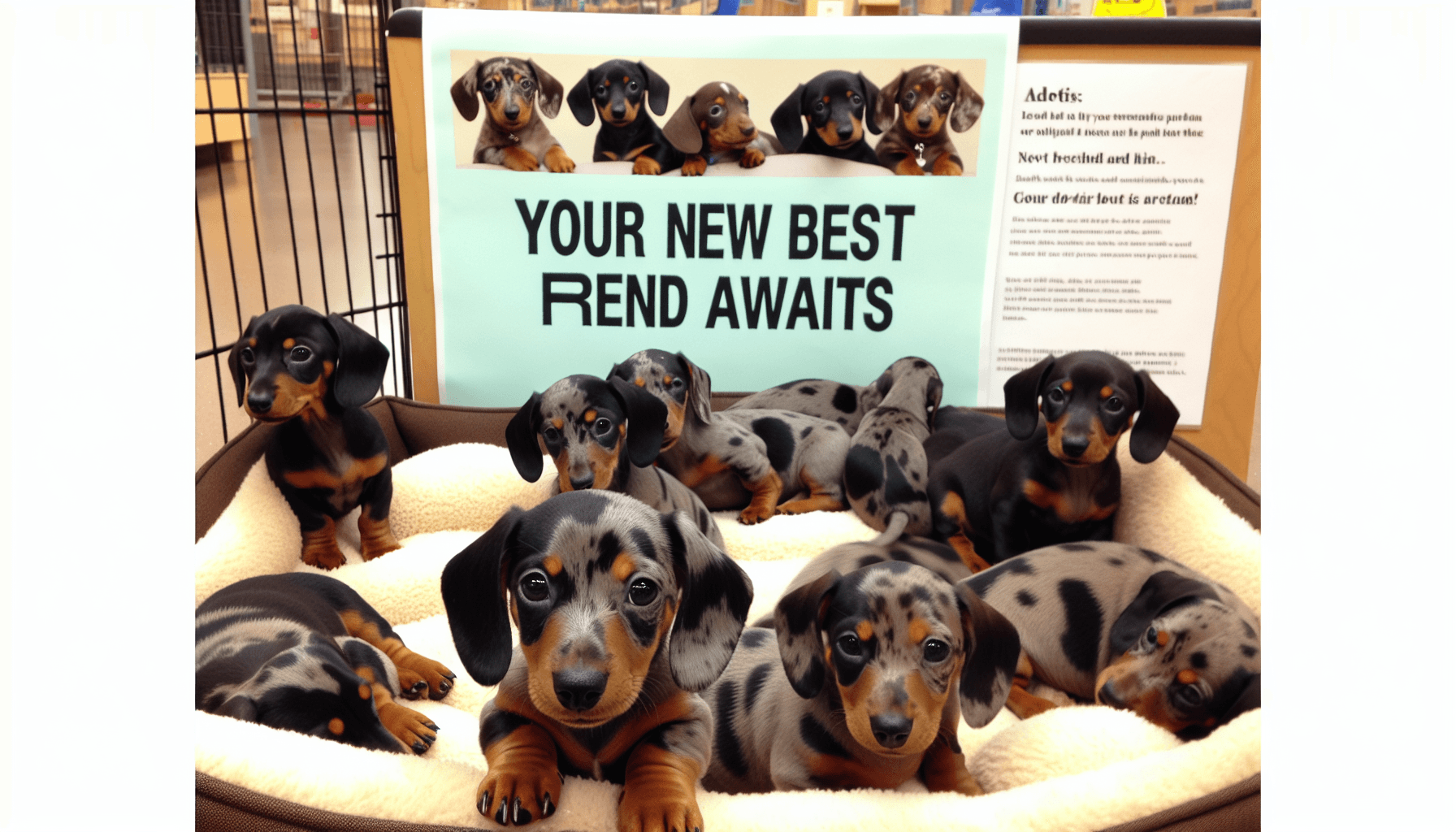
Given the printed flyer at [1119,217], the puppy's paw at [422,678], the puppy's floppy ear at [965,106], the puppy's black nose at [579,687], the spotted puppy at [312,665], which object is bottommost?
the puppy's paw at [422,678]

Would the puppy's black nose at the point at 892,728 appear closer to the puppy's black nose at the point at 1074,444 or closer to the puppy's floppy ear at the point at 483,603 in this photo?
the puppy's floppy ear at the point at 483,603

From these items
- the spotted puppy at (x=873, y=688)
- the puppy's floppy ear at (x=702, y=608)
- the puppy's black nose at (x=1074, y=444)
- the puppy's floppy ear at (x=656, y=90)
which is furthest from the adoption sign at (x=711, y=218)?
the puppy's floppy ear at (x=702, y=608)

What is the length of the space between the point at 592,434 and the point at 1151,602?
3.59ft

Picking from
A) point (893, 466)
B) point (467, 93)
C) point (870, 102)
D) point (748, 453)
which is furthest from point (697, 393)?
point (467, 93)

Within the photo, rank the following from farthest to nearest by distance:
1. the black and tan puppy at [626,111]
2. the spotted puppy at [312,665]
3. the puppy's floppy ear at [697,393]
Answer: the black and tan puppy at [626,111], the puppy's floppy ear at [697,393], the spotted puppy at [312,665]

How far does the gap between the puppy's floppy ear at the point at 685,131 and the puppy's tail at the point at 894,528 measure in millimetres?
1093

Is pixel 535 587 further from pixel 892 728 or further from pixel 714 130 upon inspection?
pixel 714 130

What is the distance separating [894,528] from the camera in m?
2.06

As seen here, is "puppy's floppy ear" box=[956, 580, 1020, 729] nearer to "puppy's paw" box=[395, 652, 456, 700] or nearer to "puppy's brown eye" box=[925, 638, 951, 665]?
"puppy's brown eye" box=[925, 638, 951, 665]

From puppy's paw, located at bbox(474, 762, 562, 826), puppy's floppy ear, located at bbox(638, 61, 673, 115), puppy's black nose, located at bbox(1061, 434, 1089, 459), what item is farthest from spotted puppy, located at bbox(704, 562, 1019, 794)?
puppy's floppy ear, located at bbox(638, 61, 673, 115)

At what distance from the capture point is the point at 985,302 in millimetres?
2582

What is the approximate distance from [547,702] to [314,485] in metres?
1.35

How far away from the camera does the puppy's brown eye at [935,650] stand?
45.9 inches
